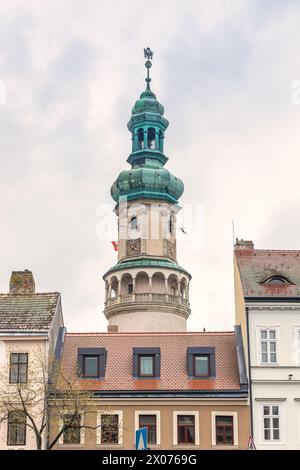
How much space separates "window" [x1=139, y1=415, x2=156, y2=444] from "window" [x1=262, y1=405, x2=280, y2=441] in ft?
19.4

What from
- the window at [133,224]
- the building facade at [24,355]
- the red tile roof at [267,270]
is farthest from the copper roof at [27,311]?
the window at [133,224]

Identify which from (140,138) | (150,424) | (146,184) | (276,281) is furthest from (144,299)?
(150,424)

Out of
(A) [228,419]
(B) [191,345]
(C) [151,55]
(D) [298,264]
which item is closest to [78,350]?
(B) [191,345]

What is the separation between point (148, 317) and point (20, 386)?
32.1 metres

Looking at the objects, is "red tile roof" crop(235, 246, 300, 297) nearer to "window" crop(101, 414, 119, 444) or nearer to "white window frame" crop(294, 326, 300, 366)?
"white window frame" crop(294, 326, 300, 366)

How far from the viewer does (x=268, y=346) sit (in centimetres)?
4538

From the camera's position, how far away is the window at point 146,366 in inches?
1816

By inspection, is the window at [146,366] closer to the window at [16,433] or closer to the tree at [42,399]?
the tree at [42,399]

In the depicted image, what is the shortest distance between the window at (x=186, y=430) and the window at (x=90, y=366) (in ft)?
18.6

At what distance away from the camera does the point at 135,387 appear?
44.9 metres

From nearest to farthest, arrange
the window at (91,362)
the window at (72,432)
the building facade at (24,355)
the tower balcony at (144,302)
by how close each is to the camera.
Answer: the window at (72,432)
the building facade at (24,355)
the window at (91,362)
the tower balcony at (144,302)

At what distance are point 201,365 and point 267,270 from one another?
7205mm

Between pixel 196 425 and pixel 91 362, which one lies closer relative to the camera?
pixel 196 425

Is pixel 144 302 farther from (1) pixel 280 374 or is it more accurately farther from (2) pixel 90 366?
(1) pixel 280 374
